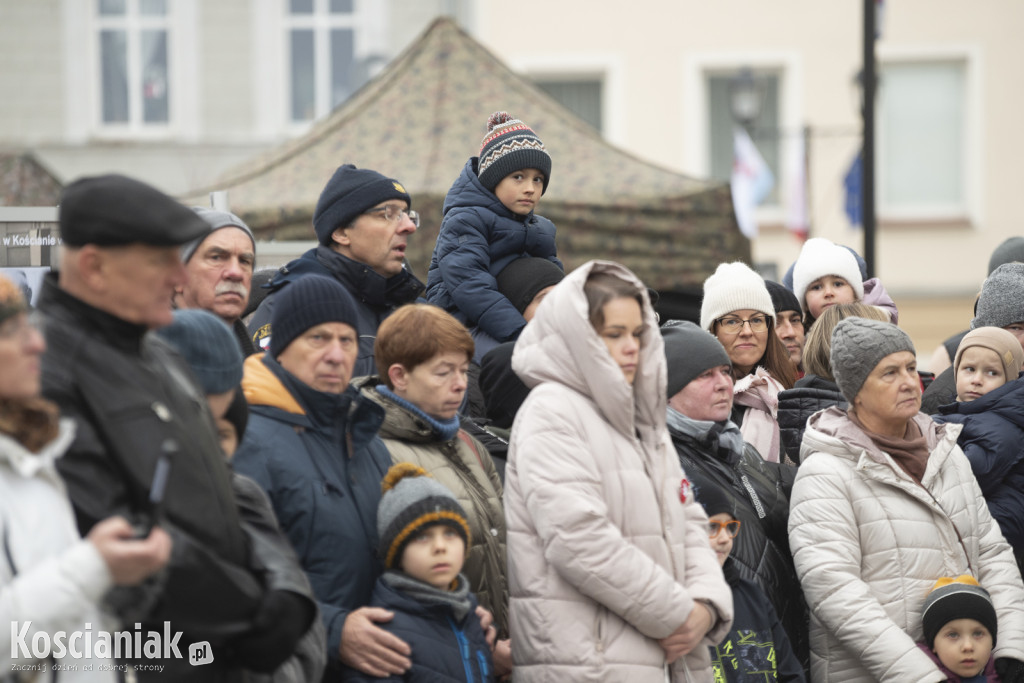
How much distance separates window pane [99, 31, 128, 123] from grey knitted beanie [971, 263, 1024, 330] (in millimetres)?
13816

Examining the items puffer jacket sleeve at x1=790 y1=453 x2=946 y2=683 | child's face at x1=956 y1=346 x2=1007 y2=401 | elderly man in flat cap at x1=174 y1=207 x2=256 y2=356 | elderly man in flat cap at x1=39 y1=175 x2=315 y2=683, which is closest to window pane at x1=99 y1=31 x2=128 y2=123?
elderly man in flat cap at x1=174 y1=207 x2=256 y2=356

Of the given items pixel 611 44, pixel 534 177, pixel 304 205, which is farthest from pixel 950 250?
pixel 534 177

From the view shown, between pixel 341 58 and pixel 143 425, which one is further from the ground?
pixel 341 58

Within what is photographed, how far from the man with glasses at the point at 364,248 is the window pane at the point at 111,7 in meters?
13.8

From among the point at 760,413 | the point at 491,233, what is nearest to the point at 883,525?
the point at 760,413

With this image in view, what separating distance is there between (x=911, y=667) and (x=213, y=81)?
1471 centimetres

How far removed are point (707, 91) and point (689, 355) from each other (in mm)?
13283

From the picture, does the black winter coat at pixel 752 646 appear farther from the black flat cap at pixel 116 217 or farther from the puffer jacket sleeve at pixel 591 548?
the black flat cap at pixel 116 217

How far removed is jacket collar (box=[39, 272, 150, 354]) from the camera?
249 centimetres

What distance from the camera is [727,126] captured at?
1723cm

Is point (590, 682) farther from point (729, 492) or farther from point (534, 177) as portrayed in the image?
point (534, 177)

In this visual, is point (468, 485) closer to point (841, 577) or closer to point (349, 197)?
point (841, 577)

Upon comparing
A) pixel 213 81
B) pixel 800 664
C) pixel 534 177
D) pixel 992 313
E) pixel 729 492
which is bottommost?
pixel 800 664

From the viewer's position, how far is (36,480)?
2309 millimetres
